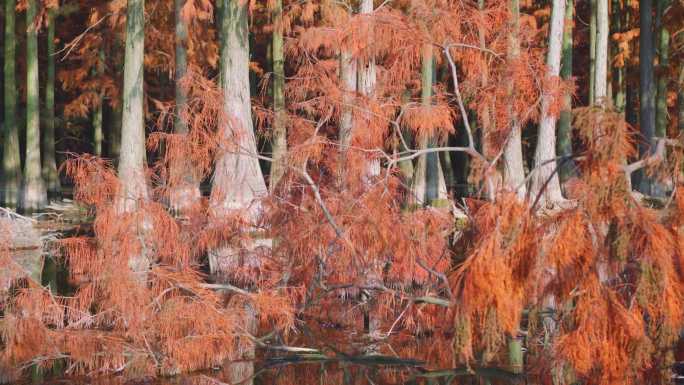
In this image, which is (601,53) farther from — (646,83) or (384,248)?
(384,248)

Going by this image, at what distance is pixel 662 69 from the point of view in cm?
2166

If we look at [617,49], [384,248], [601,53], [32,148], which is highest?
[617,49]

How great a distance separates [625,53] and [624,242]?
1683 cm

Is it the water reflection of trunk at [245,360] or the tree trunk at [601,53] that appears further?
the tree trunk at [601,53]

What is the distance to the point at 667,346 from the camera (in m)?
7.46

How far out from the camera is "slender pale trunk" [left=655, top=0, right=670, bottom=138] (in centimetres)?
2152

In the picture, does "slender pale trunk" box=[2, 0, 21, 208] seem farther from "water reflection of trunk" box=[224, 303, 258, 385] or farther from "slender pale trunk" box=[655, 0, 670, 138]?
"slender pale trunk" box=[655, 0, 670, 138]

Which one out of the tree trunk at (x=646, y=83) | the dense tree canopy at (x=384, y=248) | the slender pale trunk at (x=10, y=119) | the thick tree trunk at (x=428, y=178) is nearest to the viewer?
the dense tree canopy at (x=384, y=248)

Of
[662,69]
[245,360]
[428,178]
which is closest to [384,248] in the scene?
[245,360]

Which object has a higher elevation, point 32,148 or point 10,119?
point 10,119

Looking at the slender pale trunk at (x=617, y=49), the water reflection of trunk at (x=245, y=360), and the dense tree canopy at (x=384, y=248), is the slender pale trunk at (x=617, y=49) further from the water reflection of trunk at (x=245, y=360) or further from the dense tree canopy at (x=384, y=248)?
the water reflection of trunk at (x=245, y=360)

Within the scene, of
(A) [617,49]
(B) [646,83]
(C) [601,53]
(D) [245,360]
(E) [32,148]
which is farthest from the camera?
(A) [617,49]

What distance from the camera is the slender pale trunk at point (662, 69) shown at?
70.6ft

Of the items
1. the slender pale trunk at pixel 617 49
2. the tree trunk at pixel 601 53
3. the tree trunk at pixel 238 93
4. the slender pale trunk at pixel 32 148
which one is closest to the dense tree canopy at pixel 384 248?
the tree trunk at pixel 238 93
